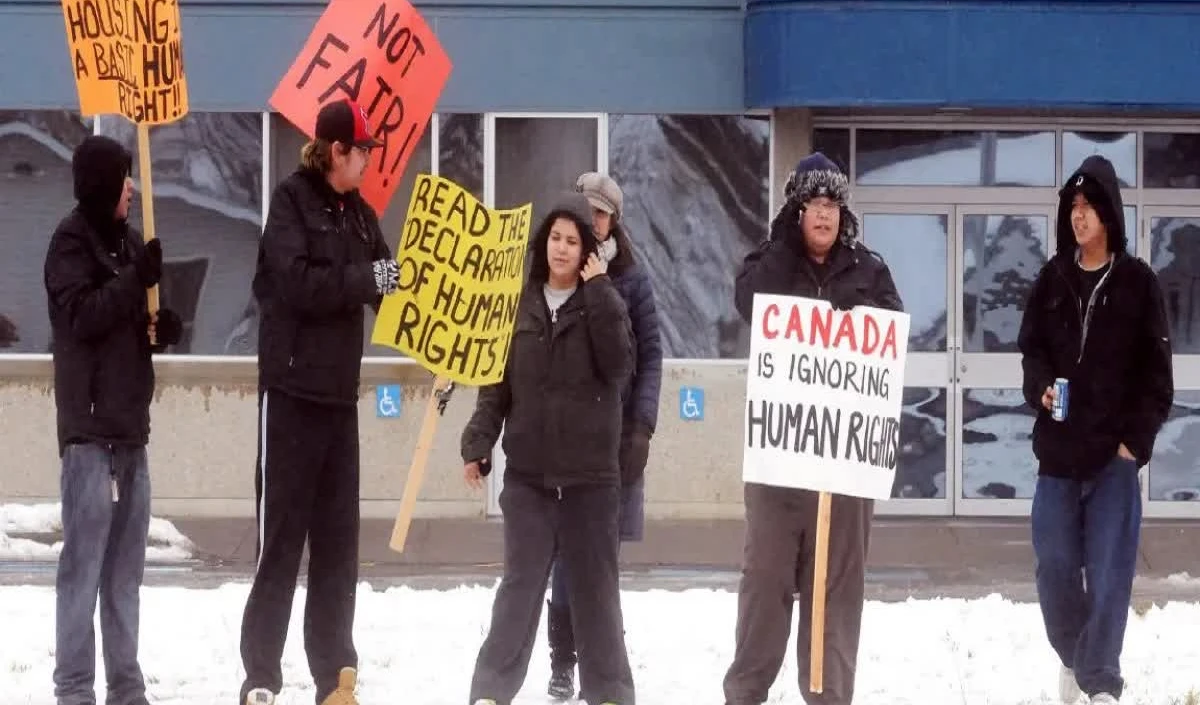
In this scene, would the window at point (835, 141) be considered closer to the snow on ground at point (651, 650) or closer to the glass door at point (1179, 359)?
the glass door at point (1179, 359)

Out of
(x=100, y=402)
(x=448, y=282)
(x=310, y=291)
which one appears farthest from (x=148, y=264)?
(x=448, y=282)

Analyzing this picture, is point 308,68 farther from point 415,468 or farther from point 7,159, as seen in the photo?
point 7,159

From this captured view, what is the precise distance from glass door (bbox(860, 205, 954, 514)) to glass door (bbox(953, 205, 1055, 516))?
9 centimetres

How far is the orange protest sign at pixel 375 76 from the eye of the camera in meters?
7.57

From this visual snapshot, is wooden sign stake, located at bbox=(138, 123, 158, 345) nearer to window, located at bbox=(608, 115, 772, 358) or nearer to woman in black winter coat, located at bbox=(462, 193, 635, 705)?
woman in black winter coat, located at bbox=(462, 193, 635, 705)

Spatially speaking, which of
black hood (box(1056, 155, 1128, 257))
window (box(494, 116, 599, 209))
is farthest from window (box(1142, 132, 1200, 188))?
black hood (box(1056, 155, 1128, 257))

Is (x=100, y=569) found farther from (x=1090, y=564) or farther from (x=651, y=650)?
(x=1090, y=564)

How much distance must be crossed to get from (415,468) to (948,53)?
6.45 metres

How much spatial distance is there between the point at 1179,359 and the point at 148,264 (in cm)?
901

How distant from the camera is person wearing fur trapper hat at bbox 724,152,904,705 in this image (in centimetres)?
698

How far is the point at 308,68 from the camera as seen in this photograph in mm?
7590

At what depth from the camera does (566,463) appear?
6.98 metres

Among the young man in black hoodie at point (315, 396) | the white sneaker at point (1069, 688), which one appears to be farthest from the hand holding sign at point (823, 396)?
the young man in black hoodie at point (315, 396)

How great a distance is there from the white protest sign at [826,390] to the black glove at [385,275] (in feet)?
3.99
